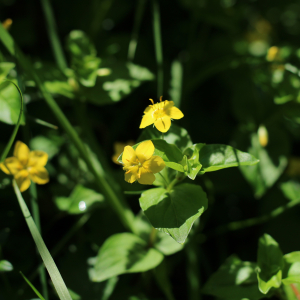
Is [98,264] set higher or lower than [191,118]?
lower

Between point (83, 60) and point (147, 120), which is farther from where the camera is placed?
point (83, 60)

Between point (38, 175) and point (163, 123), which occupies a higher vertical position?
point (163, 123)

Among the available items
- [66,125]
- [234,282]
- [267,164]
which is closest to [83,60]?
[66,125]

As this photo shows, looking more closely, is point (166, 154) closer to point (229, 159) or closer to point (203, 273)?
point (229, 159)

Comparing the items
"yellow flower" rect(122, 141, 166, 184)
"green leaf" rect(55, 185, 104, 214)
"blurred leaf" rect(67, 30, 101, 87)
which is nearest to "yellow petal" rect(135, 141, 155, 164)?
"yellow flower" rect(122, 141, 166, 184)

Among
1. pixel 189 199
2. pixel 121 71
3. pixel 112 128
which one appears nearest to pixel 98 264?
pixel 189 199

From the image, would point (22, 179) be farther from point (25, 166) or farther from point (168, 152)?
point (168, 152)

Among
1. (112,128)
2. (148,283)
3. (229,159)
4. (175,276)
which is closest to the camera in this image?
(229,159)

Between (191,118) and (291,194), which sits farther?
(191,118)
